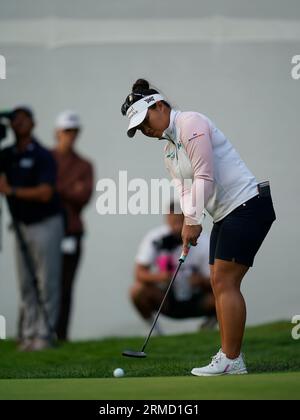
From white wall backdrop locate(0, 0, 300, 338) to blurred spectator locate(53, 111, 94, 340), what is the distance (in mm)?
70

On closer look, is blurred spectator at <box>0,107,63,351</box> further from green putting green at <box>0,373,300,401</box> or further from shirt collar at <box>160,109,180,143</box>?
green putting green at <box>0,373,300,401</box>

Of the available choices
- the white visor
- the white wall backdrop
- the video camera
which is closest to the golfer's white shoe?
the white visor

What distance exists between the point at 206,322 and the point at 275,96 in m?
1.68

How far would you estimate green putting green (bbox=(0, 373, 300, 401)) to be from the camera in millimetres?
4281

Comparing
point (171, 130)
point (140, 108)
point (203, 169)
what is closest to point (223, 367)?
point (203, 169)

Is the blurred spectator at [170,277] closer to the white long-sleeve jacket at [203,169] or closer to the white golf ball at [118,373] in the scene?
the white golf ball at [118,373]

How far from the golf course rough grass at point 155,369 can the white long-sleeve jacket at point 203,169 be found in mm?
785

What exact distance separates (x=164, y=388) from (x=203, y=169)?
1040mm

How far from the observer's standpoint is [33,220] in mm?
8180

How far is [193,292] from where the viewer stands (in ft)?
26.7

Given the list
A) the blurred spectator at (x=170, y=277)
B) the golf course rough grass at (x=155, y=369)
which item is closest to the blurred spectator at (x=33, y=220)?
the golf course rough grass at (x=155, y=369)

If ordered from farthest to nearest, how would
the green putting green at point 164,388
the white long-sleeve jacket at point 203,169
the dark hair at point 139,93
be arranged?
the dark hair at point 139,93 → the white long-sleeve jacket at point 203,169 → the green putting green at point 164,388

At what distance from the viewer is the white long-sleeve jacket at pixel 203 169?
5.04m

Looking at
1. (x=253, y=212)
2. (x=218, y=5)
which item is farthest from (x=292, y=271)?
(x=253, y=212)
